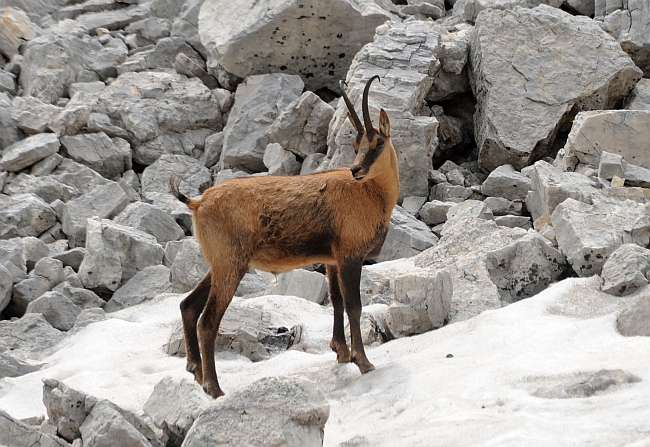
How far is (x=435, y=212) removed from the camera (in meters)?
13.5

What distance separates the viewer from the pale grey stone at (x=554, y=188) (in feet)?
36.0

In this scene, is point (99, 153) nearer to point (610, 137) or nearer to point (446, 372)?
point (610, 137)

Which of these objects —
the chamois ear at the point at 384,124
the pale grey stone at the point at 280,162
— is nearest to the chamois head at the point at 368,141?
the chamois ear at the point at 384,124

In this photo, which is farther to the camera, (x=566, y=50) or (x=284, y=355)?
(x=566, y=50)

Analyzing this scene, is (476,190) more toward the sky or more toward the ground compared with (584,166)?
more toward the ground

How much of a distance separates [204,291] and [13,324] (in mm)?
3337

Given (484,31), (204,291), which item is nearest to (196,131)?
(484,31)

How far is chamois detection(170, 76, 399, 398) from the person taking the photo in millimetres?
8055

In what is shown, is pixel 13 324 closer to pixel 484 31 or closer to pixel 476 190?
pixel 476 190

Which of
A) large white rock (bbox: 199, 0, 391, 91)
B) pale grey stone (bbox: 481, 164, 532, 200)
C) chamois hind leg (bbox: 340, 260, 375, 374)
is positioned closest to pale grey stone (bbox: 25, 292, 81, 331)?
chamois hind leg (bbox: 340, 260, 375, 374)

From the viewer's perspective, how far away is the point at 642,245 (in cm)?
933

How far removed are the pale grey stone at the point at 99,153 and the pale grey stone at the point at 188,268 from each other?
5.30 m

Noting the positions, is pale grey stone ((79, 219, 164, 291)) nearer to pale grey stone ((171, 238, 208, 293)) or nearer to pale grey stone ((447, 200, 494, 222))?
pale grey stone ((171, 238, 208, 293))

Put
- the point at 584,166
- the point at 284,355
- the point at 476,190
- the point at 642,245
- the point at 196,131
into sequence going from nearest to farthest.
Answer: the point at 284,355
the point at 642,245
the point at 584,166
the point at 476,190
the point at 196,131
